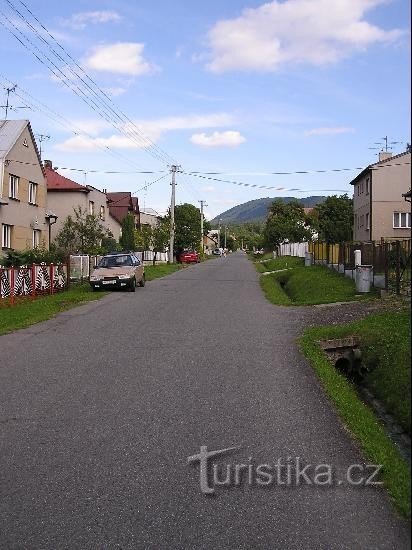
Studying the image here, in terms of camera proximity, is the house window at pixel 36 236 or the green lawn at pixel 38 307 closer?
the green lawn at pixel 38 307

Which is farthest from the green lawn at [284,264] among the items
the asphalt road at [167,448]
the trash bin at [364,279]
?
the asphalt road at [167,448]

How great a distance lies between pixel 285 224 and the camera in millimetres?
82812

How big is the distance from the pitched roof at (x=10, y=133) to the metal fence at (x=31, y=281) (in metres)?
8.93

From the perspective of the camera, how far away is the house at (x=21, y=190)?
101 feet

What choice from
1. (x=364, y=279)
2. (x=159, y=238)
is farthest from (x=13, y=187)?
(x=159, y=238)

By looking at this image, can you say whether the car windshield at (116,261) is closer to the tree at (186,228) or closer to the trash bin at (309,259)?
the trash bin at (309,259)

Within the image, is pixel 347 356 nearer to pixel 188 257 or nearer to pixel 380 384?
pixel 380 384

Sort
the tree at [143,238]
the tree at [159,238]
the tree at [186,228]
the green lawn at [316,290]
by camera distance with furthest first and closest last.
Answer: the tree at [186,228], the tree at [159,238], the tree at [143,238], the green lawn at [316,290]

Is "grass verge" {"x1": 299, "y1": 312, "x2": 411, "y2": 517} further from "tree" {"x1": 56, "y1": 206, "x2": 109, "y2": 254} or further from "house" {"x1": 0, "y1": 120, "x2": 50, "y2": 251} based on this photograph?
"tree" {"x1": 56, "y1": 206, "x2": 109, "y2": 254}

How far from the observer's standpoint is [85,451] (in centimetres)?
562

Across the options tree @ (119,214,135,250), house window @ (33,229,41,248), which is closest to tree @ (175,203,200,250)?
tree @ (119,214,135,250)

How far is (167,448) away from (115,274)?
64.2 ft

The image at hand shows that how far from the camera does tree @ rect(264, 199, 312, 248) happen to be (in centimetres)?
8150

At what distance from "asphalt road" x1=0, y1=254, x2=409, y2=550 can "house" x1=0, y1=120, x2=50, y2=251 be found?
2045cm
